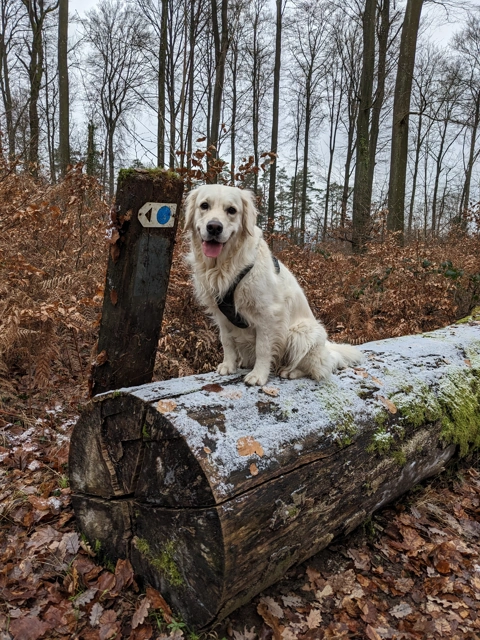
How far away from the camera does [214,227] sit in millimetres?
2715

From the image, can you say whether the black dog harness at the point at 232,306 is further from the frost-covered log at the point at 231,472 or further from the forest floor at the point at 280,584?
the forest floor at the point at 280,584

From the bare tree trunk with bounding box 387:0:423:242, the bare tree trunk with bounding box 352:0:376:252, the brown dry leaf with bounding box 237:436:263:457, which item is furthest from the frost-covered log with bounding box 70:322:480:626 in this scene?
the bare tree trunk with bounding box 352:0:376:252

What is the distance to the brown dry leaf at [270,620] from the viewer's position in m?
2.07

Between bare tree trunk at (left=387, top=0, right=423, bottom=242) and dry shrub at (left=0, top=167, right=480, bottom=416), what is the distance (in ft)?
7.71

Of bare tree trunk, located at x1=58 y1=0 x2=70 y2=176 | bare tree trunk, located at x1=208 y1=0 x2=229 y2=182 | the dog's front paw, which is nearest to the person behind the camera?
the dog's front paw

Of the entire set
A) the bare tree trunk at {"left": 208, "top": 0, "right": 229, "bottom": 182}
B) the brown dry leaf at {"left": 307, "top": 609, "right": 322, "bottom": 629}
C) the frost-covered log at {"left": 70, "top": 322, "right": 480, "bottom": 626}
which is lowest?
the brown dry leaf at {"left": 307, "top": 609, "right": 322, "bottom": 629}

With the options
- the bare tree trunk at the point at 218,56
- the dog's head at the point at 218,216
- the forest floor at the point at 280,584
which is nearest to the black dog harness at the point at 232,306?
the dog's head at the point at 218,216

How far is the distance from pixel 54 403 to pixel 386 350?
10.3 feet

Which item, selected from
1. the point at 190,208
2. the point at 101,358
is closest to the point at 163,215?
the point at 190,208

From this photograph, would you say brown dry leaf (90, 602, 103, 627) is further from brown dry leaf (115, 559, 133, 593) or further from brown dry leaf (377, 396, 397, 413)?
brown dry leaf (377, 396, 397, 413)

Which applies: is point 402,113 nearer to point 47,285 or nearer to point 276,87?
point 47,285

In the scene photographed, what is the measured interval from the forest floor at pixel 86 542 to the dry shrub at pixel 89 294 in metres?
0.02

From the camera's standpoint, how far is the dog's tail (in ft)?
10.6

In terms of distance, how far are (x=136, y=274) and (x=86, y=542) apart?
1.66m
